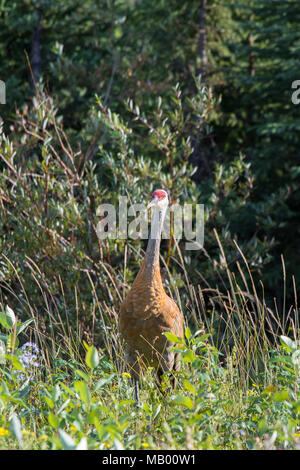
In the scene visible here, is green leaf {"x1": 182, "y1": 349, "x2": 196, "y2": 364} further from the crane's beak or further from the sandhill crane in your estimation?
the crane's beak

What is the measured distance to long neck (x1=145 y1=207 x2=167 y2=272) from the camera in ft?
12.9

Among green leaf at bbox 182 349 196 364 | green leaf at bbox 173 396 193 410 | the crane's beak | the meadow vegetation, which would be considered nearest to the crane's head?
the crane's beak

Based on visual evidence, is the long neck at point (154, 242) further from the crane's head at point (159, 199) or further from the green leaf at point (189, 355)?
the green leaf at point (189, 355)

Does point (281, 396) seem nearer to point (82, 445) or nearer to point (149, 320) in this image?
point (82, 445)

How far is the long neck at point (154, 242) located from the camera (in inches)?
155

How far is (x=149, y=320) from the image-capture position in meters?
3.82

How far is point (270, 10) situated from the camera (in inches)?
336

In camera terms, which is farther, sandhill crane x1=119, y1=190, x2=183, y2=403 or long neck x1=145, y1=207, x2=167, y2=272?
long neck x1=145, y1=207, x2=167, y2=272

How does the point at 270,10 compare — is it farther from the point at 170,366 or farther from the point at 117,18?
the point at 170,366

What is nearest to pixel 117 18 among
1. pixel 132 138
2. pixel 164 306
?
pixel 132 138

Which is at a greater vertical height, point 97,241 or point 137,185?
point 137,185

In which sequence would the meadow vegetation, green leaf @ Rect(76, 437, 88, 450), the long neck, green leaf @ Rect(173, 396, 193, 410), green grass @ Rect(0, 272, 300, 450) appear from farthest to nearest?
the long neck, the meadow vegetation, green leaf @ Rect(173, 396, 193, 410), green grass @ Rect(0, 272, 300, 450), green leaf @ Rect(76, 437, 88, 450)

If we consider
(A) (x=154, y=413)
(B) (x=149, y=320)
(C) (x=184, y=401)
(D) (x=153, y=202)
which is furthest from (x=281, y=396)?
(D) (x=153, y=202)
